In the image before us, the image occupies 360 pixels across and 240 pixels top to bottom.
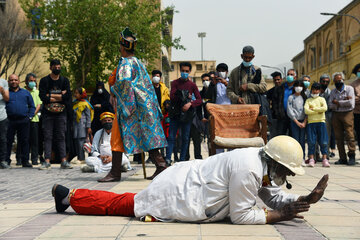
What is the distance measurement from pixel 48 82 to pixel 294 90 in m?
5.57

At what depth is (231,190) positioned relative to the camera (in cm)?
416

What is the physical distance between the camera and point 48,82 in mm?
10523

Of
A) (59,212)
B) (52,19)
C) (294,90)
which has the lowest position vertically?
(59,212)

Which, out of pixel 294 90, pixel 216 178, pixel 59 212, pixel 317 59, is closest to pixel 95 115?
pixel 294 90

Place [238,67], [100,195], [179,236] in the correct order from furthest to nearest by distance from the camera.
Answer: [238,67] → [100,195] → [179,236]

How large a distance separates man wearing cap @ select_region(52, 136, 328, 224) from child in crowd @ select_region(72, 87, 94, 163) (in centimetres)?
862

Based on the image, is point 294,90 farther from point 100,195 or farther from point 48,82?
point 100,195

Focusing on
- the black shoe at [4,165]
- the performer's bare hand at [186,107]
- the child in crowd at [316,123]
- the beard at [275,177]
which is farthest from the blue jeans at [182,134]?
the beard at [275,177]

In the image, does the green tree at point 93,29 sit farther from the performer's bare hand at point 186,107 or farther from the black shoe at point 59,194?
Result: the black shoe at point 59,194

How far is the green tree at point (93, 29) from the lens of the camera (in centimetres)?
2789

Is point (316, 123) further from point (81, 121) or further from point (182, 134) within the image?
point (81, 121)

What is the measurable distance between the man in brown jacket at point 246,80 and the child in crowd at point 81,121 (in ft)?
17.7

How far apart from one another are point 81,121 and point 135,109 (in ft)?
19.2

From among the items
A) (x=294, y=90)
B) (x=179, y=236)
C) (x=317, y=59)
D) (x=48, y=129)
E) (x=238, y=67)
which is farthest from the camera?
(x=317, y=59)
